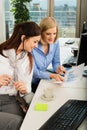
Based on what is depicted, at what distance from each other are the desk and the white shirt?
0.16 m

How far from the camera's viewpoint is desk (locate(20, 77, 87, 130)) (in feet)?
4.32

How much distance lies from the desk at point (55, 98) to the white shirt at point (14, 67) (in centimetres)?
16

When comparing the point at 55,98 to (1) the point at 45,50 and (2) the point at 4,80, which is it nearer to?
(2) the point at 4,80

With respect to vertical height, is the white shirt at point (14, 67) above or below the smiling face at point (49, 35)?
below

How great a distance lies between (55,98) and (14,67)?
43cm

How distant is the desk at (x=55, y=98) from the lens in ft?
4.32

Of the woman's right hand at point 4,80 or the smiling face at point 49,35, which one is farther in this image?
the smiling face at point 49,35

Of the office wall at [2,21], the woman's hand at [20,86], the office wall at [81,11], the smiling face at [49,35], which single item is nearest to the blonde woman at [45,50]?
the smiling face at [49,35]

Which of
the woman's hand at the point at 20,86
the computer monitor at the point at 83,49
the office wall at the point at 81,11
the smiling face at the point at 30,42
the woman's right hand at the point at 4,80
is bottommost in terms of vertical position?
the woman's hand at the point at 20,86

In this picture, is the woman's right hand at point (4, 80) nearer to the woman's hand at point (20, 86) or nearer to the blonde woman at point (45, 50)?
the woman's hand at point (20, 86)

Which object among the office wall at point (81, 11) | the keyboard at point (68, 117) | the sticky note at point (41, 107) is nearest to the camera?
the keyboard at point (68, 117)

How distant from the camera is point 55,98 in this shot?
1667 millimetres

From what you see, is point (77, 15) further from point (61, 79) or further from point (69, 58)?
point (61, 79)

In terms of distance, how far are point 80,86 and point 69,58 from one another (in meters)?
1.02
